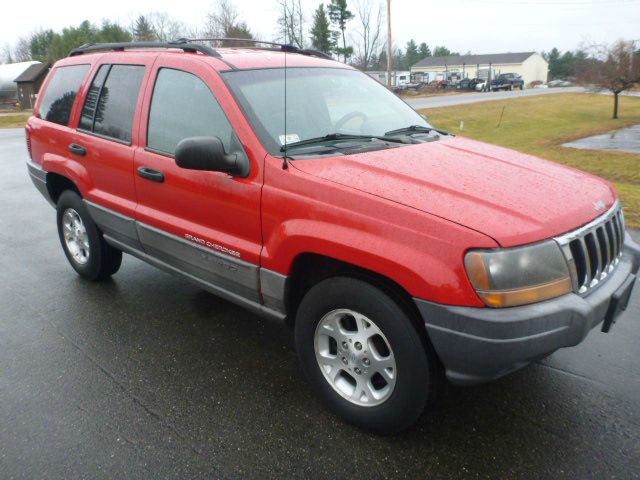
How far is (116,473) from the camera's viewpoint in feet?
8.28

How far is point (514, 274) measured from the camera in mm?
2266

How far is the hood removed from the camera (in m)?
2.36

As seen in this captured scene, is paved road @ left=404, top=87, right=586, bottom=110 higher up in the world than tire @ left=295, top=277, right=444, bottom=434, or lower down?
higher up

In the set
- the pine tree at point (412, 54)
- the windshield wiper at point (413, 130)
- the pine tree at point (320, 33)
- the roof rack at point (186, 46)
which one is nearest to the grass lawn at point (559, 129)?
the windshield wiper at point (413, 130)

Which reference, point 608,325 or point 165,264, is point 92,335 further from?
point 608,325

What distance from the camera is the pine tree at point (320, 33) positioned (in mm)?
60831

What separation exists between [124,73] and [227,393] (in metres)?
2.54

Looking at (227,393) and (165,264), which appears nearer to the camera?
(227,393)

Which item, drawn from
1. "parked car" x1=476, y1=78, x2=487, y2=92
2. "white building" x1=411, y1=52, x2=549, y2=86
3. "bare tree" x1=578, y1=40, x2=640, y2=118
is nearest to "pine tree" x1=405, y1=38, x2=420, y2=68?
"white building" x1=411, y1=52, x2=549, y2=86

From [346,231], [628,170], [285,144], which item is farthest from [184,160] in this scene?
[628,170]

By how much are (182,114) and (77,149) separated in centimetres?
138

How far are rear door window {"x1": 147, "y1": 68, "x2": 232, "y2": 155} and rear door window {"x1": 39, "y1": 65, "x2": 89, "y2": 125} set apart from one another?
4.28 feet

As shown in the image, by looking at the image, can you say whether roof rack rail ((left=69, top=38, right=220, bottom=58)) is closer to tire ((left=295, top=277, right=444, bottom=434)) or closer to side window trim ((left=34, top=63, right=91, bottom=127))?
side window trim ((left=34, top=63, right=91, bottom=127))

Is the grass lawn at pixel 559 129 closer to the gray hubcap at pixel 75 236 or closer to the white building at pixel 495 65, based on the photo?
the gray hubcap at pixel 75 236
